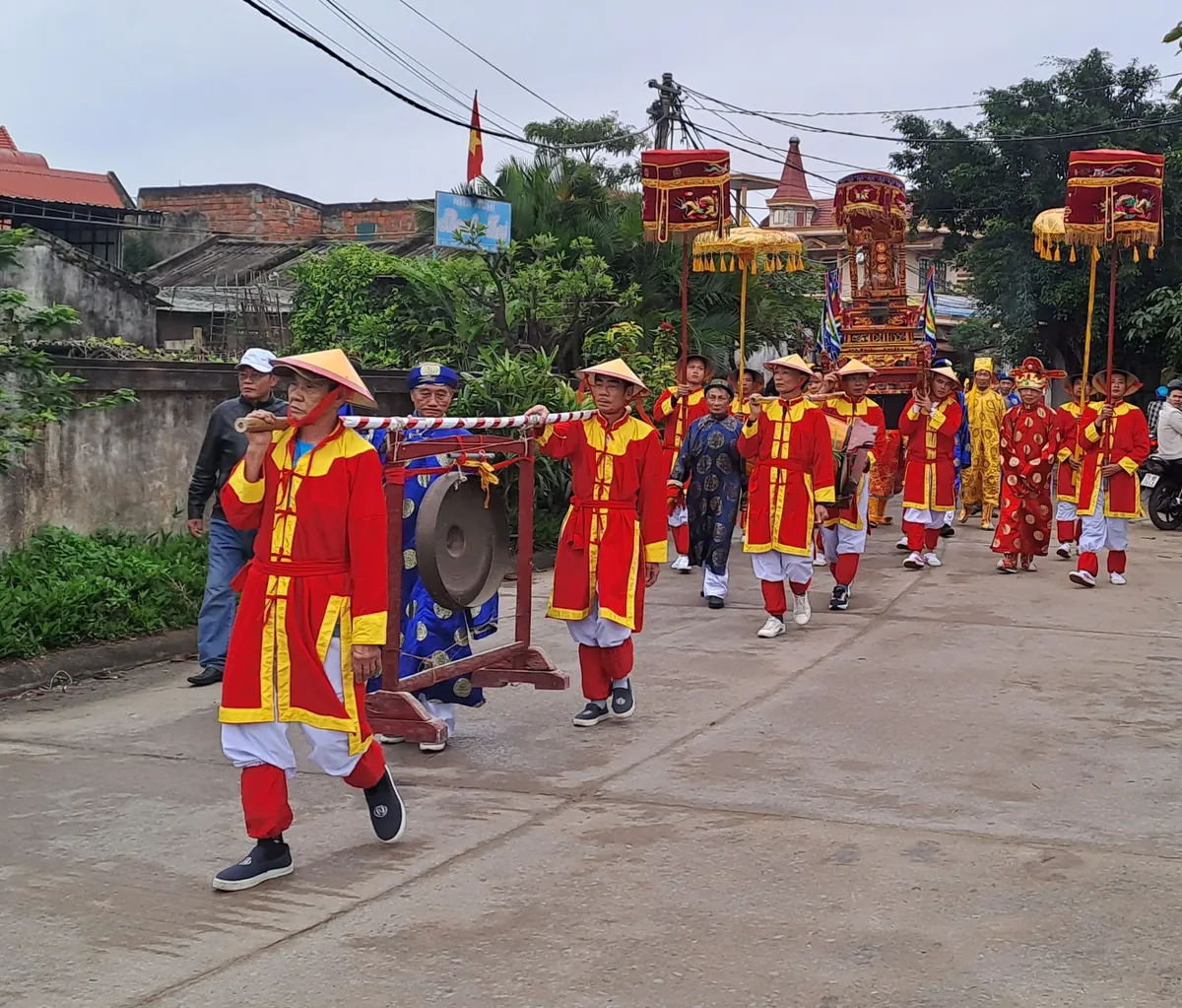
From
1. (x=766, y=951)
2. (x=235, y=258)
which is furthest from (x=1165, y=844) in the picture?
(x=235, y=258)

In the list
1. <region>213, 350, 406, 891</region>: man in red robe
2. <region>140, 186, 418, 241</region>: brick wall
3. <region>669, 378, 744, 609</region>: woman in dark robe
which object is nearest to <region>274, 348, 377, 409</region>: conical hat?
<region>213, 350, 406, 891</region>: man in red robe

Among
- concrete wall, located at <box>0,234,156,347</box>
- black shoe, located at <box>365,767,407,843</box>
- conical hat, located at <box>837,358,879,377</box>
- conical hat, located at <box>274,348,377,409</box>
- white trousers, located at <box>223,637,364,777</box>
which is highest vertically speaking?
concrete wall, located at <box>0,234,156,347</box>

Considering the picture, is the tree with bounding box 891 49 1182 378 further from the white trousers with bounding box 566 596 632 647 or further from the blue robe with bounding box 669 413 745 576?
the white trousers with bounding box 566 596 632 647

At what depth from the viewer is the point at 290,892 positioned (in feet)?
14.6

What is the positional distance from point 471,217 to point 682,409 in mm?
5527

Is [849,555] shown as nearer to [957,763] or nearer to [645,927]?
[957,763]

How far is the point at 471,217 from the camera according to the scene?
1631cm

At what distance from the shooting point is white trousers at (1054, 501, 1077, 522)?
1303cm

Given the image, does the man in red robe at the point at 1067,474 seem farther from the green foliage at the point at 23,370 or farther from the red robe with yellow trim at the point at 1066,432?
the green foliage at the point at 23,370

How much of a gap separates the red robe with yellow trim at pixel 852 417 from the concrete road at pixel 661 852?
2.22m

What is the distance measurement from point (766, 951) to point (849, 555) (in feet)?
21.7

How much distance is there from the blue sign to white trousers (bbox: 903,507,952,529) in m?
5.24

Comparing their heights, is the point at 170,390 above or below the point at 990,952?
above

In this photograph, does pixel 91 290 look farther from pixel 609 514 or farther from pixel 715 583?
pixel 609 514
